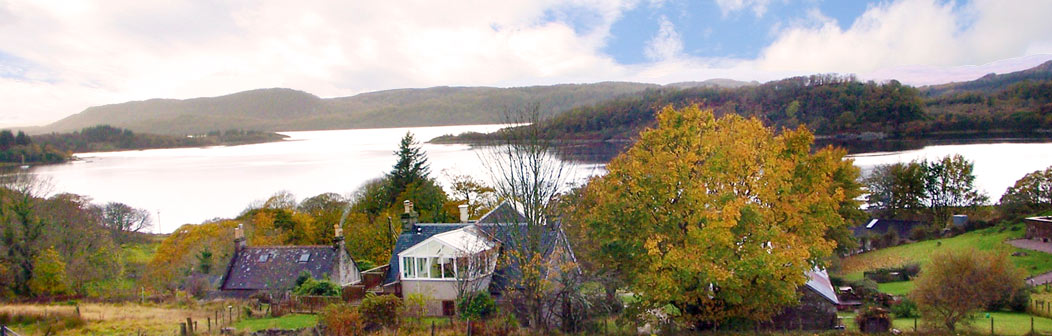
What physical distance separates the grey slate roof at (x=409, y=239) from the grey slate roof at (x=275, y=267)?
409 centimetres

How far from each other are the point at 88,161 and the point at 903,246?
181284mm

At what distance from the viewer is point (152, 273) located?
38250 millimetres

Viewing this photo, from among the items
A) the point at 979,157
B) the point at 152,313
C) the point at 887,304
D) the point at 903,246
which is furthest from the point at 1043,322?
the point at 979,157

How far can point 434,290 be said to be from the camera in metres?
21.2

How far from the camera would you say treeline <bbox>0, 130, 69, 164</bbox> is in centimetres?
8538

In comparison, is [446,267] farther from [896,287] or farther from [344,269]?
[896,287]

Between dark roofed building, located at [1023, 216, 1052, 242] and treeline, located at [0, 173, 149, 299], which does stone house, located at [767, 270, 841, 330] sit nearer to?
dark roofed building, located at [1023, 216, 1052, 242]

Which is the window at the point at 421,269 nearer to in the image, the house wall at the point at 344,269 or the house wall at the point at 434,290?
→ the house wall at the point at 434,290

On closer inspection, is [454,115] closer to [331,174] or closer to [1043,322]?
[331,174]

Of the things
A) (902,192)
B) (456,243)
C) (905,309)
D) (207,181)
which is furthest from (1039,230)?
(207,181)

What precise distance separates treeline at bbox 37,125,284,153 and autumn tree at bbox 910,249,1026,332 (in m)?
129

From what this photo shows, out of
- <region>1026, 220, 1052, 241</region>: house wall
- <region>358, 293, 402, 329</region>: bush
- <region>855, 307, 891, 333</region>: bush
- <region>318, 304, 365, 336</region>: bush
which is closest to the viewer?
<region>318, 304, 365, 336</region>: bush

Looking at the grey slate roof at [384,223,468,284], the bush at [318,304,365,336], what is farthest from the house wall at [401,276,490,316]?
the bush at [318,304,365,336]

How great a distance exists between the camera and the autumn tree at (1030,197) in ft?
145
